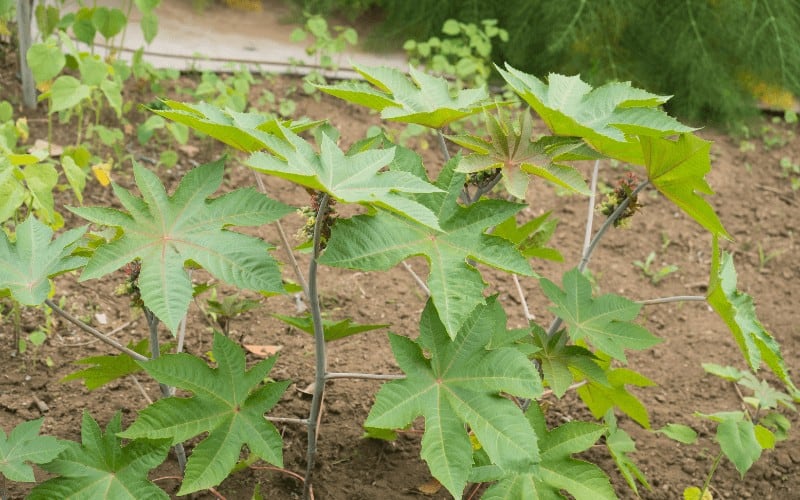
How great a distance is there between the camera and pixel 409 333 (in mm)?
2846

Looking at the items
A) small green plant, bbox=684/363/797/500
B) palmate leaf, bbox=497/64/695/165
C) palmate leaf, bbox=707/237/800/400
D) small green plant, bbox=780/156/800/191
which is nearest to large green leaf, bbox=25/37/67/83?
palmate leaf, bbox=497/64/695/165

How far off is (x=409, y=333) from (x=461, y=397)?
4.03 feet

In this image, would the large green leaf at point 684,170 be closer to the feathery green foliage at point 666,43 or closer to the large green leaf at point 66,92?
the large green leaf at point 66,92

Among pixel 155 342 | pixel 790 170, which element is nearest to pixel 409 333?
pixel 155 342

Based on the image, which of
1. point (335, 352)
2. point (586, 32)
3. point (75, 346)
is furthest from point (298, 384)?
point (586, 32)

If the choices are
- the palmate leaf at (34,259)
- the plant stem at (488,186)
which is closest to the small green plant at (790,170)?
the plant stem at (488,186)

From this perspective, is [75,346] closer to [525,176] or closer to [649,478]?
[525,176]

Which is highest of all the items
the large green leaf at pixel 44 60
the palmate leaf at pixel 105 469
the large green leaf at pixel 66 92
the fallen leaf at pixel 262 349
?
the large green leaf at pixel 44 60

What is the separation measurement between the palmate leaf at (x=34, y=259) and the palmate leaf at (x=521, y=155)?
0.75m

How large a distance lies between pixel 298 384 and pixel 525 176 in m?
1.13

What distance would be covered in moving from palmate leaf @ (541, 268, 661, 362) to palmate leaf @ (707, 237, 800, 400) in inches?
6.2

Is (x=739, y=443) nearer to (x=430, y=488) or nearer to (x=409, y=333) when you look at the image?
(x=430, y=488)

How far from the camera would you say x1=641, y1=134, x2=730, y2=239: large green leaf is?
1727mm

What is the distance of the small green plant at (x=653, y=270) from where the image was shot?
3.45m
